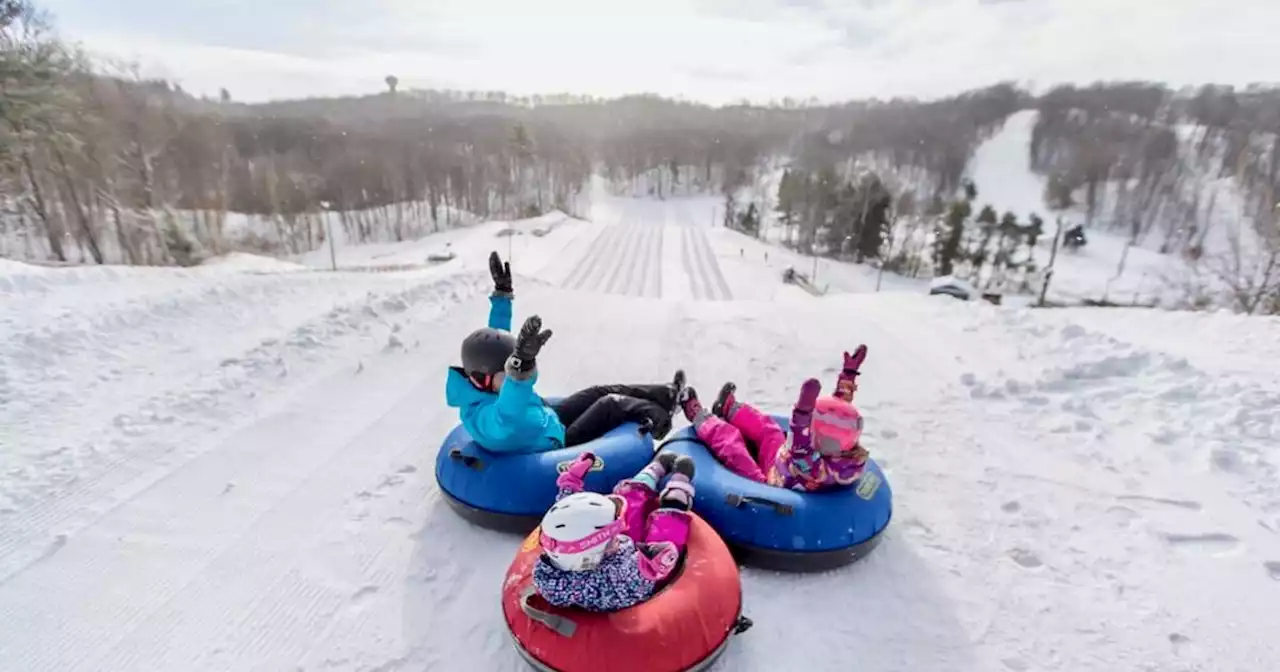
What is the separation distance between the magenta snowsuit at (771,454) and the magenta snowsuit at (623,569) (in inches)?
34.5

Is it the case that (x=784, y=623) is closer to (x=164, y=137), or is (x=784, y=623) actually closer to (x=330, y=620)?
(x=330, y=620)

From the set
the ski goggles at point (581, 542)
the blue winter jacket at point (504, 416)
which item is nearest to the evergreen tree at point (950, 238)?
the blue winter jacket at point (504, 416)

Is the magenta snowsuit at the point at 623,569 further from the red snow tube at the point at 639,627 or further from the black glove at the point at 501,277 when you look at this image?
the black glove at the point at 501,277

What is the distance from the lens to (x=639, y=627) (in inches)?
108

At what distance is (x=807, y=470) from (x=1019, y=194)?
6250 cm

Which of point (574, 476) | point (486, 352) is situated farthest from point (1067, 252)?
point (574, 476)

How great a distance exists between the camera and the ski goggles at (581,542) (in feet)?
8.46

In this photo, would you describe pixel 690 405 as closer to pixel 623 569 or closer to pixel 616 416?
pixel 616 416

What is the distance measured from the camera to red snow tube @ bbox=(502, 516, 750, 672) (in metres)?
2.70

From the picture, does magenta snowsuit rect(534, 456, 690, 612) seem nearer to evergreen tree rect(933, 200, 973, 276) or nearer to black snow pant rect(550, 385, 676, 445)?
black snow pant rect(550, 385, 676, 445)

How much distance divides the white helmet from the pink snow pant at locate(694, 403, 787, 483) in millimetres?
1635

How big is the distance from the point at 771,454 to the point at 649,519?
130cm

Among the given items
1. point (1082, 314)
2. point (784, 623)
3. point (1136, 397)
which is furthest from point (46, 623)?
point (1082, 314)

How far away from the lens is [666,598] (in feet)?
9.43
